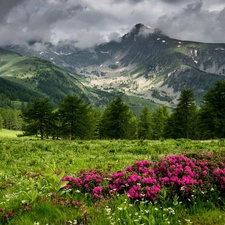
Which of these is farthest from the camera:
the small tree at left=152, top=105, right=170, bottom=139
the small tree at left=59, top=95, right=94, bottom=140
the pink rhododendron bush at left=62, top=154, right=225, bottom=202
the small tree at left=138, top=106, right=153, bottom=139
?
the small tree at left=138, top=106, right=153, bottom=139

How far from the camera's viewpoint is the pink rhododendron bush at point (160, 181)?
6789 mm

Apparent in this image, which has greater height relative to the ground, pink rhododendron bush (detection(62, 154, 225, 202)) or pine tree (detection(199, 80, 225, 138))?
pine tree (detection(199, 80, 225, 138))

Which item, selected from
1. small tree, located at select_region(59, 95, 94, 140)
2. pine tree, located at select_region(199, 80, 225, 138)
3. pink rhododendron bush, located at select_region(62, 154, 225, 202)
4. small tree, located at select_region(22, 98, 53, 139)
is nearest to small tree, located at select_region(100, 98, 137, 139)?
small tree, located at select_region(59, 95, 94, 140)

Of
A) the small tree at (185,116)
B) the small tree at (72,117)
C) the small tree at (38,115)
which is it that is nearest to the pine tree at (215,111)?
Answer: the small tree at (185,116)

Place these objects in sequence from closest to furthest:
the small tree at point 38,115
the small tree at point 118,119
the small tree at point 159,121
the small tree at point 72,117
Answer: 1. the small tree at point 72,117
2. the small tree at point 38,115
3. the small tree at point 118,119
4. the small tree at point 159,121

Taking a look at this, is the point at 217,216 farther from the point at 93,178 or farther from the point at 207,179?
the point at 93,178

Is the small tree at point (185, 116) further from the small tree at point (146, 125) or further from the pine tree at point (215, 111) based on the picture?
the small tree at point (146, 125)

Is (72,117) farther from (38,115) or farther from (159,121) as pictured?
(159,121)

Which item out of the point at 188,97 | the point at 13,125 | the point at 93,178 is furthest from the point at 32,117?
the point at 13,125

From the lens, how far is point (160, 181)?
23.7 ft

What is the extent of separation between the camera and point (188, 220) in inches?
214

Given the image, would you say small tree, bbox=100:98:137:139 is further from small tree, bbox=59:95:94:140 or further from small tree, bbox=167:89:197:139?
small tree, bbox=167:89:197:139

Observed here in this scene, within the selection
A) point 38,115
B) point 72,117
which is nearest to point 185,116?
point 72,117

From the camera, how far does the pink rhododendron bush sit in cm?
679
